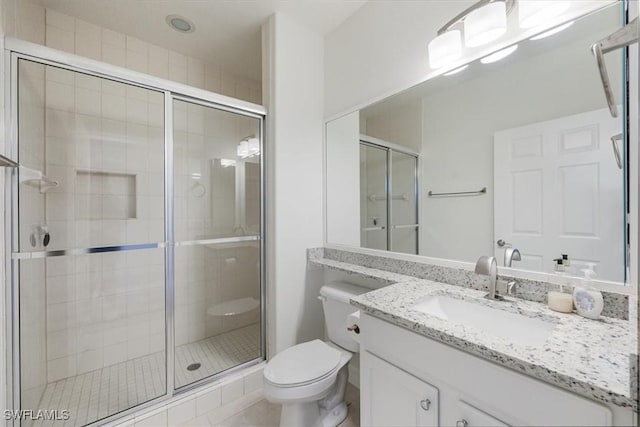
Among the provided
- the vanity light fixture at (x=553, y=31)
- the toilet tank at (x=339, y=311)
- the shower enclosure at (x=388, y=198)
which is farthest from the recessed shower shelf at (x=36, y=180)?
the vanity light fixture at (x=553, y=31)

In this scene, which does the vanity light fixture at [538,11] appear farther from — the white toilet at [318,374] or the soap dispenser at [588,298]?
the white toilet at [318,374]

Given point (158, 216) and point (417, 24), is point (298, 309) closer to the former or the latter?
point (158, 216)

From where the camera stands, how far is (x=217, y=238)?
2066 mm

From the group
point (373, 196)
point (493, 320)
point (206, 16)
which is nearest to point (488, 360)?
point (493, 320)

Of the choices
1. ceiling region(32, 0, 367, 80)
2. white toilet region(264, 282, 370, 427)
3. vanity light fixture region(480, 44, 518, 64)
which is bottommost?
white toilet region(264, 282, 370, 427)

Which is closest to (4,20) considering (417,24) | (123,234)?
(123,234)

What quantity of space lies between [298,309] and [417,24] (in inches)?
78.3

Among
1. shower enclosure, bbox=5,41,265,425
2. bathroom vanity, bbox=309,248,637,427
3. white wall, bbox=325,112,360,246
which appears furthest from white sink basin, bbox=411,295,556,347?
shower enclosure, bbox=5,41,265,425

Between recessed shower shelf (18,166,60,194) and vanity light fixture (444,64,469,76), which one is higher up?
vanity light fixture (444,64,469,76)

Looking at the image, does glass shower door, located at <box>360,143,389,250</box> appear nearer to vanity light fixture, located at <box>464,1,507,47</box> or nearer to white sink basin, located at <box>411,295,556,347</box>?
white sink basin, located at <box>411,295,556,347</box>

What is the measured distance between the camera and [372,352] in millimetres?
1050

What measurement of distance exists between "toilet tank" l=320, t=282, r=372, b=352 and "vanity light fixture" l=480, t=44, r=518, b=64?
139cm

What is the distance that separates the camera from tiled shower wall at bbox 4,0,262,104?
1629mm

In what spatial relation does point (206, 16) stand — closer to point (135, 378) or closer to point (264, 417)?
point (135, 378)
